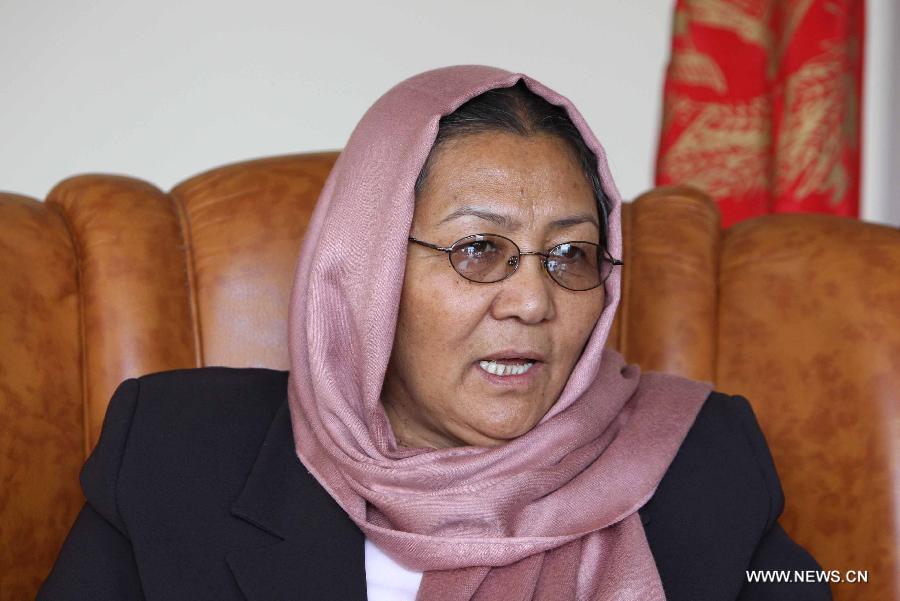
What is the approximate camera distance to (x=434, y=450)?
1603 mm

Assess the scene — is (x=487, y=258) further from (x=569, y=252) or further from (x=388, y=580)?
(x=388, y=580)

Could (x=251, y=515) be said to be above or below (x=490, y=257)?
below

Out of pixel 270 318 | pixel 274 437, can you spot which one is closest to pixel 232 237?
pixel 270 318

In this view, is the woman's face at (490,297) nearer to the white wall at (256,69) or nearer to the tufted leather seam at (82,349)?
the tufted leather seam at (82,349)

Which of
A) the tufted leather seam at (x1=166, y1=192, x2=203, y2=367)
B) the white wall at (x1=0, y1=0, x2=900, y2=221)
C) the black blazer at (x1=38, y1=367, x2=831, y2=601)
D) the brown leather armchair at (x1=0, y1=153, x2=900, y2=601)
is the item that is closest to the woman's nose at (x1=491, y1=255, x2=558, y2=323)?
the black blazer at (x1=38, y1=367, x2=831, y2=601)

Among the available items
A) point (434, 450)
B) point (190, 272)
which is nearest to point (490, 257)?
point (434, 450)

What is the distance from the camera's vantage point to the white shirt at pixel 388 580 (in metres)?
1.56

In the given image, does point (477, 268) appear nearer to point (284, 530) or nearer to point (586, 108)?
point (284, 530)

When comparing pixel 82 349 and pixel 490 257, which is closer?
pixel 490 257

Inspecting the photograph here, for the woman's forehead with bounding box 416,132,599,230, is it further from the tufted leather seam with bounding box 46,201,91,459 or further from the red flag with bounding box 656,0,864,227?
the red flag with bounding box 656,0,864,227

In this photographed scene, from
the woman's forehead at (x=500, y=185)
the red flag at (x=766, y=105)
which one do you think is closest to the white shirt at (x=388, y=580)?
the woman's forehead at (x=500, y=185)

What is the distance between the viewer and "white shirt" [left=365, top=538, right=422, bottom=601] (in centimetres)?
156

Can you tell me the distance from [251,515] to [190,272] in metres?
0.67

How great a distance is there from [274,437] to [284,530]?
0.66 ft
